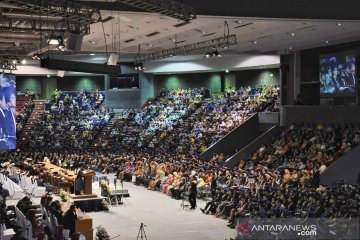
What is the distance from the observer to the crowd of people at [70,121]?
3888cm

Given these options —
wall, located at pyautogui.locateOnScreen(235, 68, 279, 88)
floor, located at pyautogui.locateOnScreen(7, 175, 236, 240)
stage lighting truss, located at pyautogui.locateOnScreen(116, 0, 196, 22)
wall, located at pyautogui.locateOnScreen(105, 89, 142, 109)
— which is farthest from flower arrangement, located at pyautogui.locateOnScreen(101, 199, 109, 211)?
wall, located at pyautogui.locateOnScreen(105, 89, 142, 109)

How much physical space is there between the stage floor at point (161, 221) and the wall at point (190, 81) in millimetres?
22745

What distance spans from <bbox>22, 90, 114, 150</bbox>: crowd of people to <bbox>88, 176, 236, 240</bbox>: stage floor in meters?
18.3

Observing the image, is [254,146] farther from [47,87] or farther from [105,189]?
[47,87]

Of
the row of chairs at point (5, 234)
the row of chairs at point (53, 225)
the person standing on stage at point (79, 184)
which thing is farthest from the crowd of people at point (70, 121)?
the row of chairs at point (5, 234)

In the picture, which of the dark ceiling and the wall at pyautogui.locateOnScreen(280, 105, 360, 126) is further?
the wall at pyautogui.locateOnScreen(280, 105, 360, 126)

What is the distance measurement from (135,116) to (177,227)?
84.1ft

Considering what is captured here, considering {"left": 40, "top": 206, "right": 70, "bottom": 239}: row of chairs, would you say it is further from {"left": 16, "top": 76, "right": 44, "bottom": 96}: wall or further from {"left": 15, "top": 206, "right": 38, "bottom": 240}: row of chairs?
{"left": 16, "top": 76, "right": 44, "bottom": 96}: wall

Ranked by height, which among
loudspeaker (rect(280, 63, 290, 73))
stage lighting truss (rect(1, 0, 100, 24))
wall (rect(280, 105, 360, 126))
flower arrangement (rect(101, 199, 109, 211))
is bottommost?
flower arrangement (rect(101, 199, 109, 211))

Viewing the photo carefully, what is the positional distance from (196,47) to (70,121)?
19.8 meters

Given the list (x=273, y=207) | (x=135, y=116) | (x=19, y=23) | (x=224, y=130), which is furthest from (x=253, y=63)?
(x=273, y=207)

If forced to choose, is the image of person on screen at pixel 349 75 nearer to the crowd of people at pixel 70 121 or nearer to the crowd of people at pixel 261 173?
the crowd of people at pixel 261 173

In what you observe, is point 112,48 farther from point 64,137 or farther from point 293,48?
point 64,137

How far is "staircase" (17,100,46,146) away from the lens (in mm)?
40531
